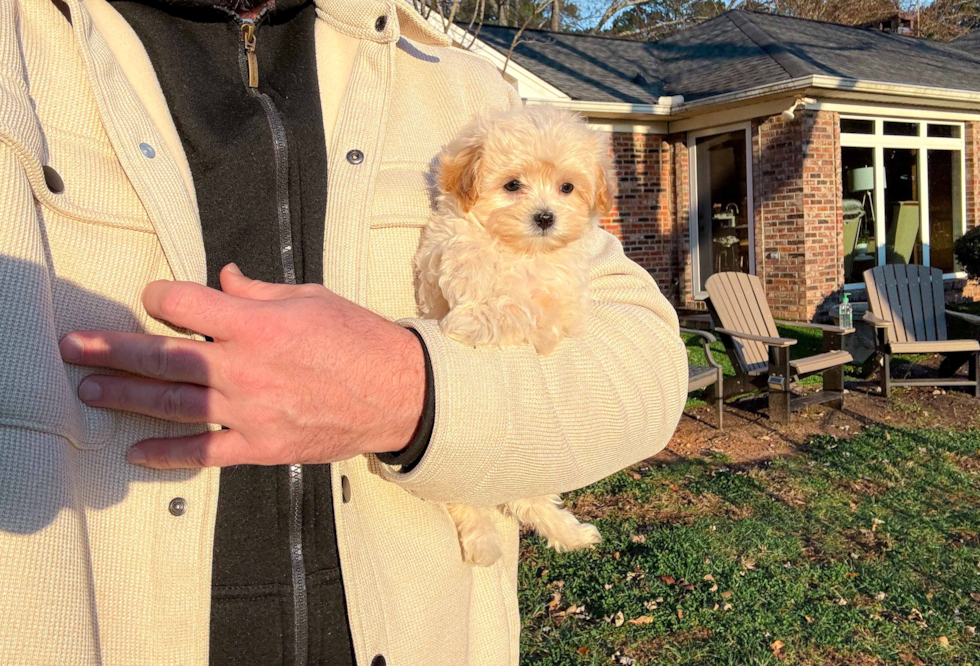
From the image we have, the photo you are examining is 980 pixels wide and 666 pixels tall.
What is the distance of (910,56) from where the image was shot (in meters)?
18.5

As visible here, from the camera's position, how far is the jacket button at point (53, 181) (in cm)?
133

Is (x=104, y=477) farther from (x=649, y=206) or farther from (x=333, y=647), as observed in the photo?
(x=649, y=206)

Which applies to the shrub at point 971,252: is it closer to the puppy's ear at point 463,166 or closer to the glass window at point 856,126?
the glass window at point 856,126

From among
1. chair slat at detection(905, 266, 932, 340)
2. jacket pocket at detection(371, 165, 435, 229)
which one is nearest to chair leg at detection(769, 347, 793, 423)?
chair slat at detection(905, 266, 932, 340)

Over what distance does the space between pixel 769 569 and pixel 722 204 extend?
38.0 ft

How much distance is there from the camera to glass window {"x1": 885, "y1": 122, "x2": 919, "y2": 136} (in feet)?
52.8

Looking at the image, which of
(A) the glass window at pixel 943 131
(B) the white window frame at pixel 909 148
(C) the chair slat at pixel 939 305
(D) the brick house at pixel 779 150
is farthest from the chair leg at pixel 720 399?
(A) the glass window at pixel 943 131

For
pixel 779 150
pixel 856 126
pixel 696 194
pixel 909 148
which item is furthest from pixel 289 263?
pixel 909 148

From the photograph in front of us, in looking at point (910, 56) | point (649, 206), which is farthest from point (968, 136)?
point (649, 206)

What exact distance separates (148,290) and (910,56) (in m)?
20.9

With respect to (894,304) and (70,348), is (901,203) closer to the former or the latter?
(894,304)

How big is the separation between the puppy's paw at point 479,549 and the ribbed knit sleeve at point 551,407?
34 cm

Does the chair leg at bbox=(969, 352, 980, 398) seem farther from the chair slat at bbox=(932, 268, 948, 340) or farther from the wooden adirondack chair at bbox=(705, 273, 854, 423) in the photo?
the wooden adirondack chair at bbox=(705, 273, 854, 423)

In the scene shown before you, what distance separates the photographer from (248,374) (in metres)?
1.29
